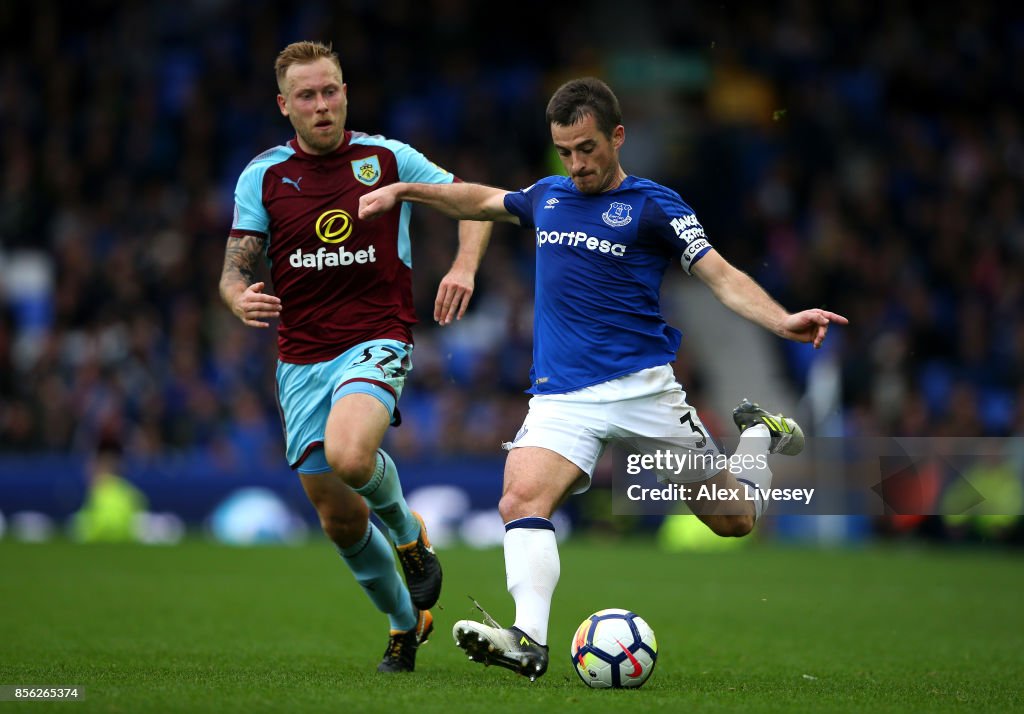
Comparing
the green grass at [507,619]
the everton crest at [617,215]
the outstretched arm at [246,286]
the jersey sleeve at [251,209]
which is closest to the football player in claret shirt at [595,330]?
the everton crest at [617,215]

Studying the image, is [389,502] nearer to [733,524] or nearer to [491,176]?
[733,524]

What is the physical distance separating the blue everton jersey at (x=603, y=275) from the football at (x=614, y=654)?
3.58 feet

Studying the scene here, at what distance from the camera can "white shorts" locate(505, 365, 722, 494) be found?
6.43m

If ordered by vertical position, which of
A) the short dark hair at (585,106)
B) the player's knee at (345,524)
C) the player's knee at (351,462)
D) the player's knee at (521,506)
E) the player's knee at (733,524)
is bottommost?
the player's knee at (345,524)

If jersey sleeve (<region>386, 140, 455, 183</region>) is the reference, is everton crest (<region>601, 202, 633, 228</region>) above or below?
below

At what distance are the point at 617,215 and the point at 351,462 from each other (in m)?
1.64

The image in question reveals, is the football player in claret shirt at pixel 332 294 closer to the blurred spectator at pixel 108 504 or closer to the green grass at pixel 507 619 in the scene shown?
the green grass at pixel 507 619

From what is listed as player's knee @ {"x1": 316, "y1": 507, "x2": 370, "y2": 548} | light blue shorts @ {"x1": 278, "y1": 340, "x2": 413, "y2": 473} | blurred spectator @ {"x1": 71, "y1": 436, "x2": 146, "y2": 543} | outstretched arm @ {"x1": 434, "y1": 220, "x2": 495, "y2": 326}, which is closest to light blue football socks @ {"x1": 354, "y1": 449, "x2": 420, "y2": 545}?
player's knee @ {"x1": 316, "y1": 507, "x2": 370, "y2": 548}

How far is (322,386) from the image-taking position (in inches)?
277

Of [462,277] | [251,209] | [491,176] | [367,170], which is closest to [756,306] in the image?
[462,277]

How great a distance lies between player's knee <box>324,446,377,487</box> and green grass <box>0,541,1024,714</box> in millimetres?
906

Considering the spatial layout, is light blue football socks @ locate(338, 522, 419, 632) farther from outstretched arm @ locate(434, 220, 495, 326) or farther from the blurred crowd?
the blurred crowd

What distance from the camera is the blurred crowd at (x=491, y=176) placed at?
710 inches

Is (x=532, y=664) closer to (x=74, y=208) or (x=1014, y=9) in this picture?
(x=74, y=208)
